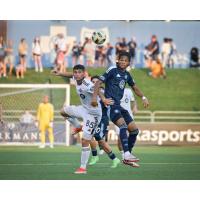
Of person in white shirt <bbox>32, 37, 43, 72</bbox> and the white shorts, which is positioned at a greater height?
person in white shirt <bbox>32, 37, 43, 72</bbox>

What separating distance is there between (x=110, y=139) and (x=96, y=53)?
194 centimetres

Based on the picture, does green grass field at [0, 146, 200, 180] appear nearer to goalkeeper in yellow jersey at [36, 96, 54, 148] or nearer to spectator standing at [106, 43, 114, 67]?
goalkeeper in yellow jersey at [36, 96, 54, 148]

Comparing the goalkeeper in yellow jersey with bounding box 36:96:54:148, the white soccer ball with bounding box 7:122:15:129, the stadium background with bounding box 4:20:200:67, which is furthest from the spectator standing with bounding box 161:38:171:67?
the white soccer ball with bounding box 7:122:15:129

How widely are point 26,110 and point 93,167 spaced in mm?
6693

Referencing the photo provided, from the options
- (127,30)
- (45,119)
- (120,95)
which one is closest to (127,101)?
(120,95)

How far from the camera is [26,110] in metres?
17.2

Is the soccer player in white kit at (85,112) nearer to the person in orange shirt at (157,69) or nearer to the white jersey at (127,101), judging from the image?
the white jersey at (127,101)

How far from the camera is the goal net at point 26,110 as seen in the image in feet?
54.0

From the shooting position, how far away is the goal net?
16.5m

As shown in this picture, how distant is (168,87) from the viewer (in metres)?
19.7

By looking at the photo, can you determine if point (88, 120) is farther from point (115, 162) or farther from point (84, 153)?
point (115, 162)

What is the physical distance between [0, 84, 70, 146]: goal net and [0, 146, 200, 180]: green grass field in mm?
2667

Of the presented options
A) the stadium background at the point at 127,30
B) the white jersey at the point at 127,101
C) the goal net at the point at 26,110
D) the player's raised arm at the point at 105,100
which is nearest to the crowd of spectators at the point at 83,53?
the stadium background at the point at 127,30

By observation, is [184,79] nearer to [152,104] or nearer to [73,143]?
[152,104]
